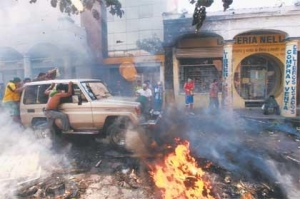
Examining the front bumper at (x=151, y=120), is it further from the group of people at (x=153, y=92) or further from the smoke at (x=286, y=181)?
the group of people at (x=153, y=92)

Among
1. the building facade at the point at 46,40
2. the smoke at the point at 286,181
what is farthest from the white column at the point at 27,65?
the smoke at the point at 286,181

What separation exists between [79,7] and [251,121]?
8.88 meters

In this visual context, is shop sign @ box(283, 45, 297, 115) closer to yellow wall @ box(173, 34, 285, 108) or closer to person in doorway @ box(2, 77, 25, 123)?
yellow wall @ box(173, 34, 285, 108)

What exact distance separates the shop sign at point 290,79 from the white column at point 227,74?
238 cm

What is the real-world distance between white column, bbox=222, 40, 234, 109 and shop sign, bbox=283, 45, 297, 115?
238cm

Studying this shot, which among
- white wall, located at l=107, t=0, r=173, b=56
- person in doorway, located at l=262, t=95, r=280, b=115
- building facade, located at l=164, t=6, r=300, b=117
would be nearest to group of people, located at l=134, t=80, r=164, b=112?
building facade, located at l=164, t=6, r=300, b=117

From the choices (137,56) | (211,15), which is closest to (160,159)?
(211,15)

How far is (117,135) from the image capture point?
6.95 metres

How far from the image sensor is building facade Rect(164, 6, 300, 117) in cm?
1225

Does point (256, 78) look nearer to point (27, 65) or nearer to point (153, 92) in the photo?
point (153, 92)

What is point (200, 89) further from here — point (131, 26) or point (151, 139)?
point (151, 139)

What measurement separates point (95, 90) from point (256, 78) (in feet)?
33.8

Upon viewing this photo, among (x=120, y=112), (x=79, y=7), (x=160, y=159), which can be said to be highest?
(x=79, y=7)

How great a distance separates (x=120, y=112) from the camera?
6793mm
